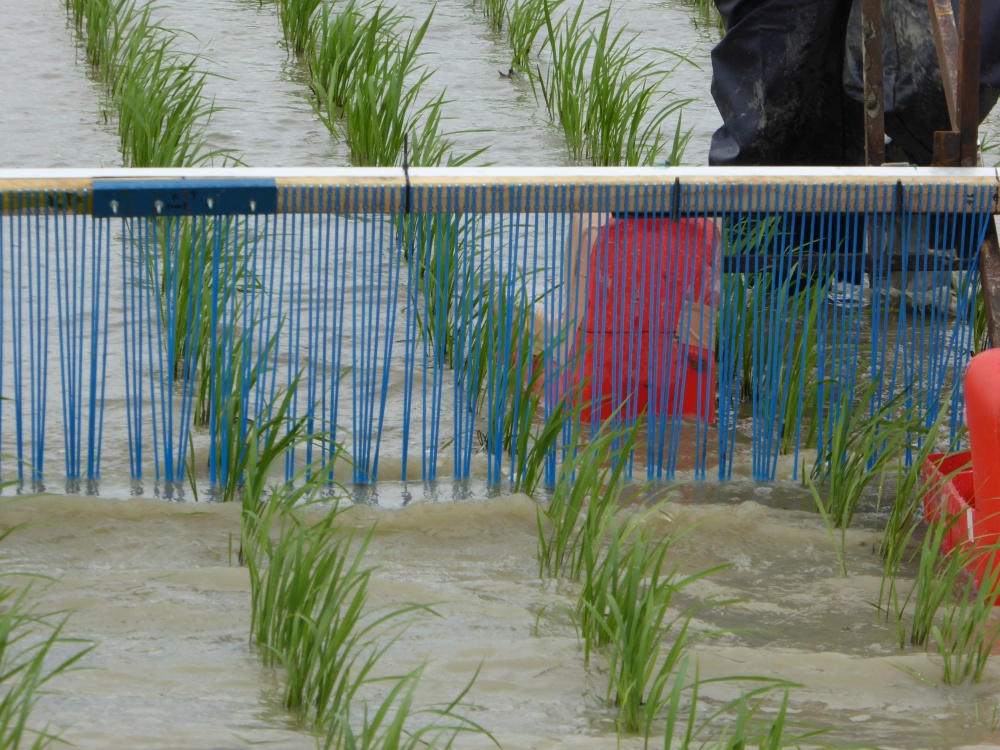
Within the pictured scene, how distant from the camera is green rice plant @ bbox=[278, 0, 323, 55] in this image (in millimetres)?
5137

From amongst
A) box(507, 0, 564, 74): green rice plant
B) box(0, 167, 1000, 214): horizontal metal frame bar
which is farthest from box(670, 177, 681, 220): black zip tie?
box(507, 0, 564, 74): green rice plant

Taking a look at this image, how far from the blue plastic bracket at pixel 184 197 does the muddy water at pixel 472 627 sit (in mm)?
519

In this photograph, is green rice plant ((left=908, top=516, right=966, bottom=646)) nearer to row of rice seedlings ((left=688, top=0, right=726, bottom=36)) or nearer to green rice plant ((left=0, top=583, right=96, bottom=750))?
green rice plant ((left=0, top=583, right=96, bottom=750))

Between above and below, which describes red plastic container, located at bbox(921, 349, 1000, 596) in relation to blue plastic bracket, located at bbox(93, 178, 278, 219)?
below

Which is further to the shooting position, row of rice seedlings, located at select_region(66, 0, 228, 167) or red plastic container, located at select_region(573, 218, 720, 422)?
row of rice seedlings, located at select_region(66, 0, 228, 167)

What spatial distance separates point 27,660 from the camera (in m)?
1.99

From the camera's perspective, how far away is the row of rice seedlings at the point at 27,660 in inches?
63.6

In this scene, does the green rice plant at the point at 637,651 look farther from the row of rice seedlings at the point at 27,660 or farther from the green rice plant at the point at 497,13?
the green rice plant at the point at 497,13

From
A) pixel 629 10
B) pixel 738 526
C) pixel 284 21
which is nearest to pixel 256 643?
pixel 738 526

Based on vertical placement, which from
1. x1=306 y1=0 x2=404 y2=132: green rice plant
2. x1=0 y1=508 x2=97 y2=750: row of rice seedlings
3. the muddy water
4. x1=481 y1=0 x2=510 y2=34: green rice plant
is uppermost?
x1=481 y1=0 x2=510 y2=34: green rice plant

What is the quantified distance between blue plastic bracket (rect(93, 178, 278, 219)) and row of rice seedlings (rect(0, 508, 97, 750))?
0.70m

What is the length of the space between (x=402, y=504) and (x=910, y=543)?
927 mm

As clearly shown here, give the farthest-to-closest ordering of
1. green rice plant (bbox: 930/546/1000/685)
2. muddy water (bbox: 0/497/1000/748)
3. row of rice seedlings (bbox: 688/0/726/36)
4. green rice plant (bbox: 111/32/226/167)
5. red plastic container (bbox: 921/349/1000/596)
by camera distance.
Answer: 1. row of rice seedlings (bbox: 688/0/726/36)
2. green rice plant (bbox: 111/32/226/167)
3. red plastic container (bbox: 921/349/1000/596)
4. green rice plant (bbox: 930/546/1000/685)
5. muddy water (bbox: 0/497/1000/748)

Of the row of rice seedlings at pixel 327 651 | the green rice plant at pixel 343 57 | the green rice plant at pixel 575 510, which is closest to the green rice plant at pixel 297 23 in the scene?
the green rice plant at pixel 343 57
